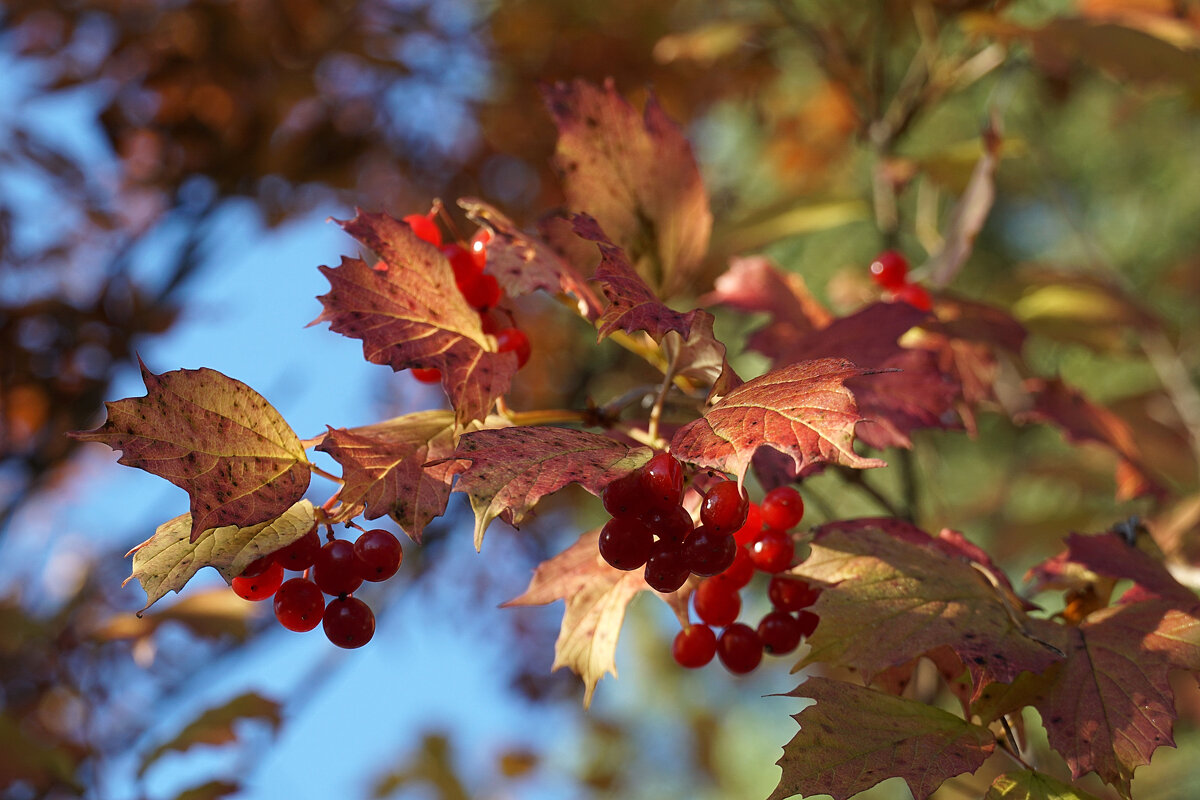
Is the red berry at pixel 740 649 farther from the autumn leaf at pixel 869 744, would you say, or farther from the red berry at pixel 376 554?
the red berry at pixel 376 554

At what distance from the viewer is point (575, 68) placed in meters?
1.96

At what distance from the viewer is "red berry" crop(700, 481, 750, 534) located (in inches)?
19.4

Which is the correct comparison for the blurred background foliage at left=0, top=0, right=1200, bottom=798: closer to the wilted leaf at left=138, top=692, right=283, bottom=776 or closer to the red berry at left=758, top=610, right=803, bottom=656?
the wilted leaf at left=138, top=692, right=283, bottom=776

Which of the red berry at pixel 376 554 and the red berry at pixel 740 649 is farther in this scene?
the red berry at pixel 740 649

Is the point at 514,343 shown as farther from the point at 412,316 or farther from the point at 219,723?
the point at 219,723

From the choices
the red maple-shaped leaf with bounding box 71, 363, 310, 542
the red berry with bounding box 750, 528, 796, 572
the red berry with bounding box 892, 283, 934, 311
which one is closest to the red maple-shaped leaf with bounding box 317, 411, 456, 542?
the red maple-shaped leaf with bounding box 71, 363, 310, 542

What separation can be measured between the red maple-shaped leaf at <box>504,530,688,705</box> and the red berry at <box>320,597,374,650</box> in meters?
0.12

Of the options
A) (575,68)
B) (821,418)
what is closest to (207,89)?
(575,68)

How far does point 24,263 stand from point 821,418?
2081 mm

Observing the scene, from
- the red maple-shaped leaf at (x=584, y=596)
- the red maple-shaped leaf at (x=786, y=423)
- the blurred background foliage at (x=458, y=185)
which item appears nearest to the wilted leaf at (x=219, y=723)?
the blurred background foliage at (x=458, y=185)

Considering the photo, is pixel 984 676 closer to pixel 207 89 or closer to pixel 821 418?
pixel 821 418

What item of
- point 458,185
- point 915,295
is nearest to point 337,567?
point 915,295

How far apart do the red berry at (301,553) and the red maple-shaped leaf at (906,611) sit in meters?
0.31

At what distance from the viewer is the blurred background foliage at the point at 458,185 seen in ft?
3.90
